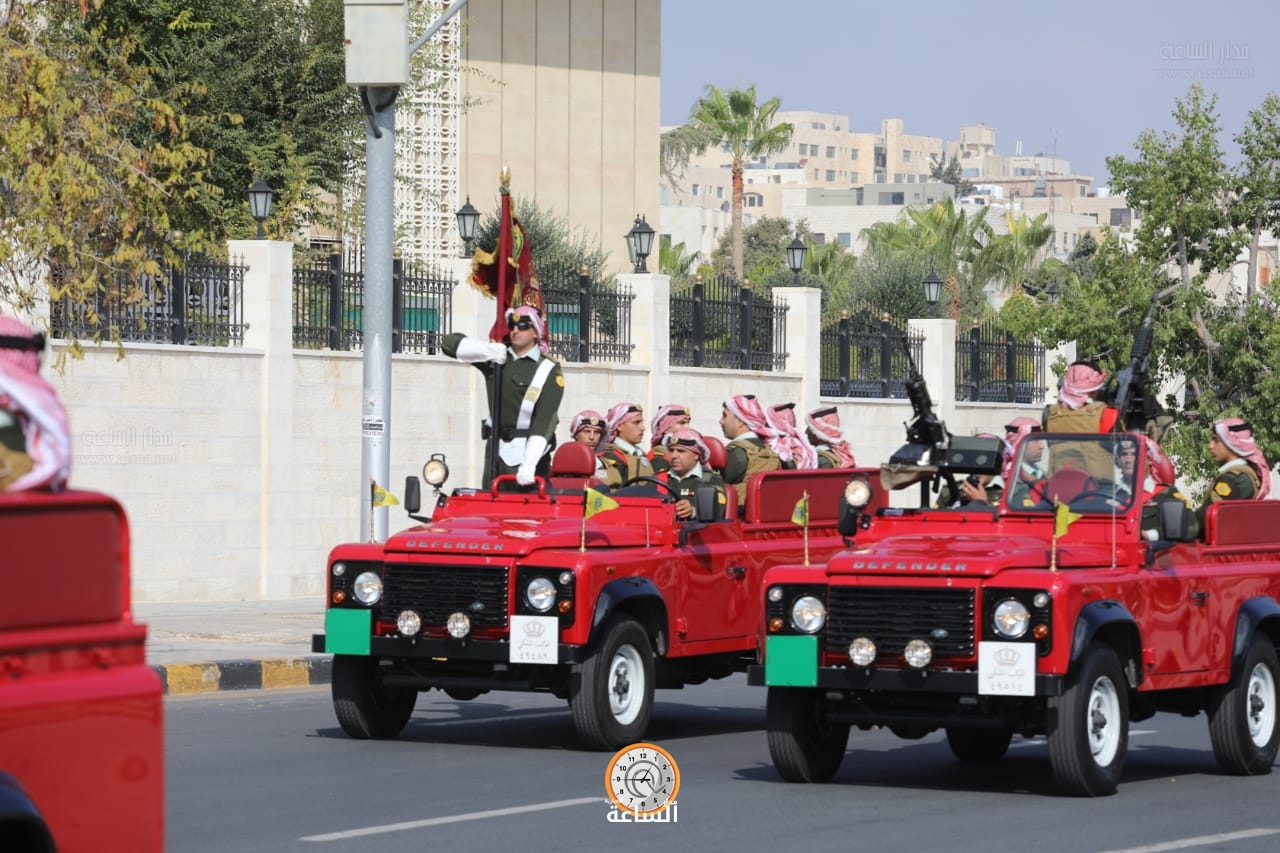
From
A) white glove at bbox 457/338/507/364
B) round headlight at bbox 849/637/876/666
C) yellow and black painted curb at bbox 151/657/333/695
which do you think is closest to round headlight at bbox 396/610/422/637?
white glove at bbox 457/338/507/364

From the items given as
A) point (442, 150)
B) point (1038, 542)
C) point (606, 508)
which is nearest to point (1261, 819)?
point (1038, 542)

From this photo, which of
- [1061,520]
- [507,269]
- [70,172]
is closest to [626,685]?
[1061,520]

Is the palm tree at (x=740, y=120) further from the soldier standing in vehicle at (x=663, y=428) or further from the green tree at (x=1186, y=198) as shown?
the soldier standing in vehicle at (x=663, y=428)

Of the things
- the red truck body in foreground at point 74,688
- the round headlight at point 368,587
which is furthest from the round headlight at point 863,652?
the red truck body in foreground at point 74,688

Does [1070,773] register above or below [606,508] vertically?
below

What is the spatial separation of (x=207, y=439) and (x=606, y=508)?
10.8 metres

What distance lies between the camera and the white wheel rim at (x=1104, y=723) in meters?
11.0

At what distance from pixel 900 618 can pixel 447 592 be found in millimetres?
2937

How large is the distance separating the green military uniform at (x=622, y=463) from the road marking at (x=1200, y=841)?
540cm

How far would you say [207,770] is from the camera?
11812 mm

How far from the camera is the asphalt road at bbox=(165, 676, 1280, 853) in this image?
9.72 meters

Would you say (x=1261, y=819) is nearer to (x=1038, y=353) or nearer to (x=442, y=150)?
(x=1038, y=353)

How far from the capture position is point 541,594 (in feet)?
40.7

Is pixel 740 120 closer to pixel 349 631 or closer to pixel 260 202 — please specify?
pixel 260 202
